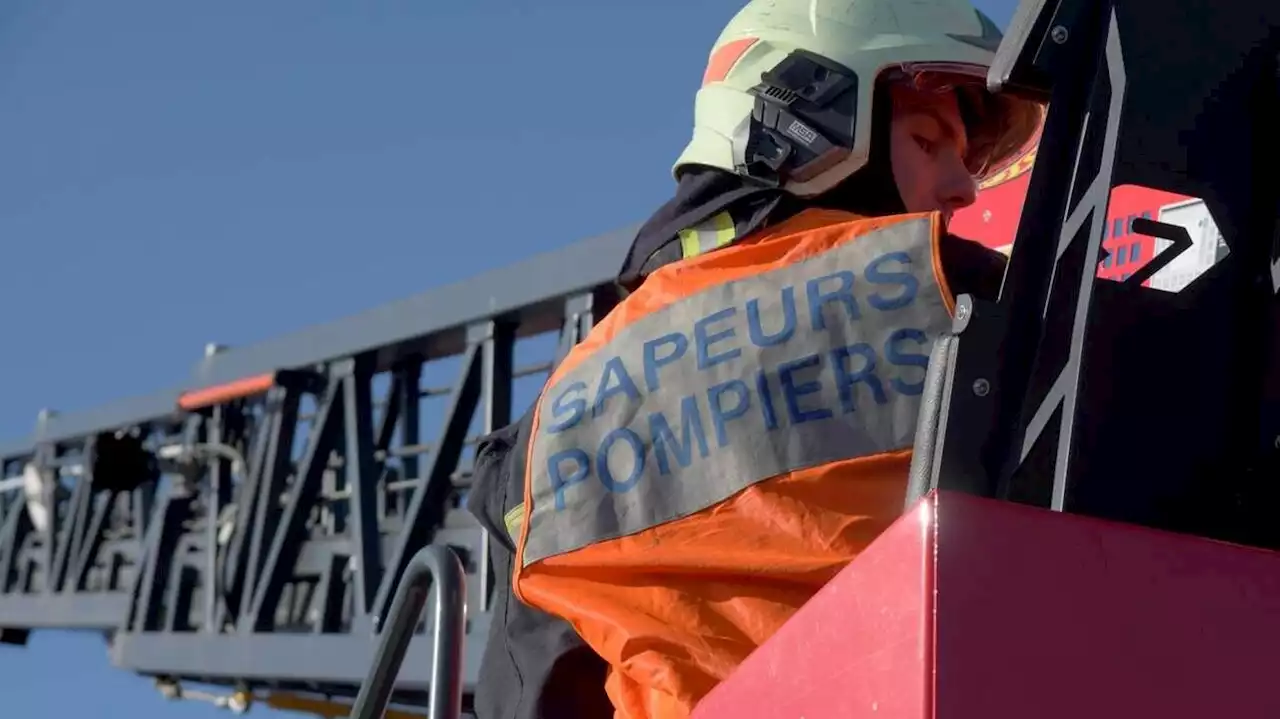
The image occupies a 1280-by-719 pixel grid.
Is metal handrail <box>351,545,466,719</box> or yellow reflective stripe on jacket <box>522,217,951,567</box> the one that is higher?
yellow reflective stripe on jacket <box>522,217,951,567</box>

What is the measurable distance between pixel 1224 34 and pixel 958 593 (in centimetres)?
66

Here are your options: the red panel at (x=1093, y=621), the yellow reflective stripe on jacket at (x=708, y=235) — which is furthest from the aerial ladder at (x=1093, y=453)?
the yellow reflective stripe on jacket at (x=708, y=235)

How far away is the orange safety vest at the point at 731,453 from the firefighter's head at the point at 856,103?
1.42 ft

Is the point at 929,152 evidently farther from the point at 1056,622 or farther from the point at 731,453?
the point at 1056,622

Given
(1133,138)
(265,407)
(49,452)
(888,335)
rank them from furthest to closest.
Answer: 1. (49,452)
2. (265,407)
3. (888,335)
4. (1133,138)

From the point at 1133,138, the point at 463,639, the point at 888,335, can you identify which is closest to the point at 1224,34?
the point at 1133,138

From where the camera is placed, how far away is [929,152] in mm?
2783

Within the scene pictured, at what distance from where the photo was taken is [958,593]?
136 centimetres

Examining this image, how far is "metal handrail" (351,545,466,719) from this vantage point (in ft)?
9.05

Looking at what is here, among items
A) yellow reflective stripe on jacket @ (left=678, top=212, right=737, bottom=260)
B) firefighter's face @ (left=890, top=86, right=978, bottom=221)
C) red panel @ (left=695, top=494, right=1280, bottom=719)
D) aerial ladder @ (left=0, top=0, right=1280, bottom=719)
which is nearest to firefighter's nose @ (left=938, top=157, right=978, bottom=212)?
firefighter's face @ (left=890, top=86, right=978, bottom=221)

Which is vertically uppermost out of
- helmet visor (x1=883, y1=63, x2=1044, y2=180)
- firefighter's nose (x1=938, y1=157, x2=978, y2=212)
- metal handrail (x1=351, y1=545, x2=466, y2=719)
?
helmet visor (x1=883, y1=63, x2=1044, y2=180)

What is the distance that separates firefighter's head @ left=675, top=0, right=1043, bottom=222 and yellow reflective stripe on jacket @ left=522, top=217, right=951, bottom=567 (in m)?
0.48

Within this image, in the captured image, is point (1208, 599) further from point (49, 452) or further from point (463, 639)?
point (49, 452)

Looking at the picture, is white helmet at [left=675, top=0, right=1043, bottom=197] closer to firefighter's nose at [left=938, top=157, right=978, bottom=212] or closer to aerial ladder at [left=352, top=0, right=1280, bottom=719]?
firefighter's nose at [left=938, top=157, right=978, bottom=212]
